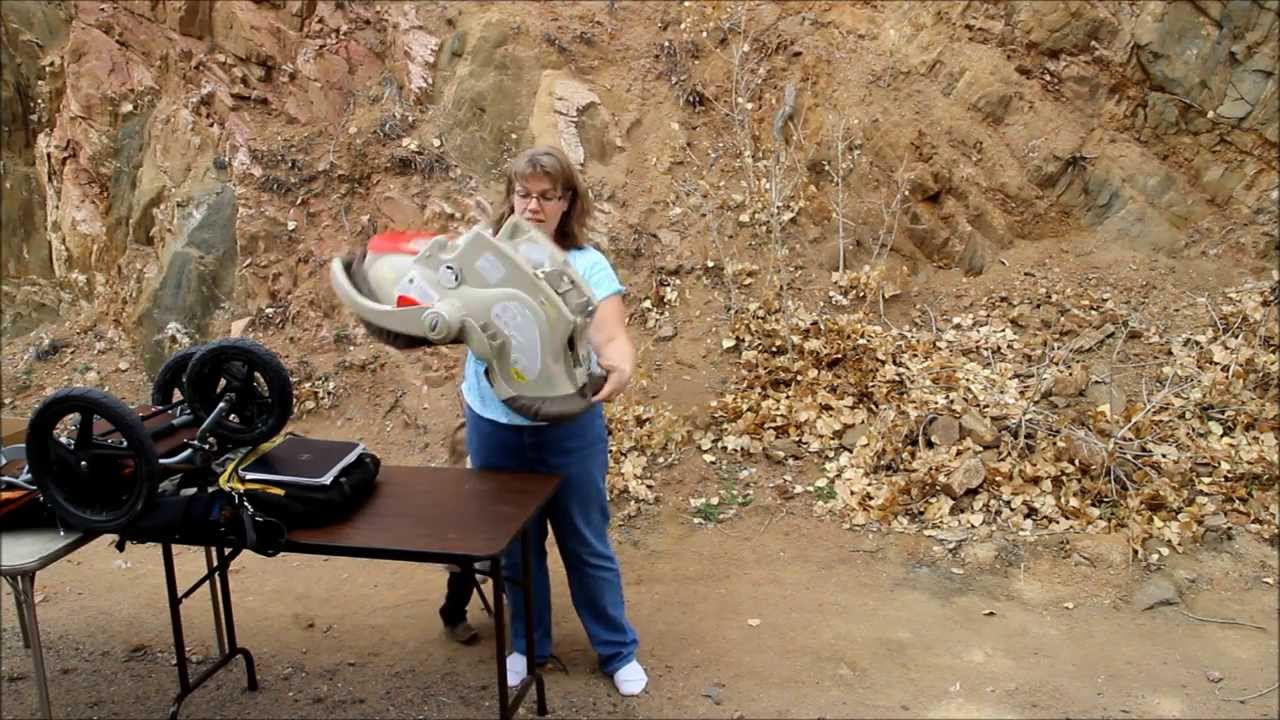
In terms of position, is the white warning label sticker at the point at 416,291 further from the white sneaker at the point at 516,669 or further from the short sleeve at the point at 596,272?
the white sneaker at the point at 516,669

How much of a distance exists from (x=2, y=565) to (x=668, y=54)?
17.9ft

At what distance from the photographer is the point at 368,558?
2873 mm

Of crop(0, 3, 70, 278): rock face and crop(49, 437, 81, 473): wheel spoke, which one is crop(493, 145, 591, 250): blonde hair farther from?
crop(0, 3, 70, 278): rock face

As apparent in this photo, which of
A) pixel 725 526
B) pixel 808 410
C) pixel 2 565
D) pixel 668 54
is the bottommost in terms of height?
pixel 725 526

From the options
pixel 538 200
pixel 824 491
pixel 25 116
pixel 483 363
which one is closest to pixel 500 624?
pixel 483 363

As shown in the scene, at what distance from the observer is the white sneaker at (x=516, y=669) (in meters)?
3.05

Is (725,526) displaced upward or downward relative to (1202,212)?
downward

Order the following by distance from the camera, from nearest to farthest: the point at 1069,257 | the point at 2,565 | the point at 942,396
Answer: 1. the point at 2,565
2. the point at 942,396
3. the point at 1069,257

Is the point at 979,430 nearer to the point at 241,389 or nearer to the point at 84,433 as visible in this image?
the point at 241,389

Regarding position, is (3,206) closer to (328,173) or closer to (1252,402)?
(328,173)

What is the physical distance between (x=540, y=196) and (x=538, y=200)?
0.01 m

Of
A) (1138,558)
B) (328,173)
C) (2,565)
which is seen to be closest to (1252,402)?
(1138,558)

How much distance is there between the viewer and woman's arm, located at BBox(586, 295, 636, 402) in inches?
98.9

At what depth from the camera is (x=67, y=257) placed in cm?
710
